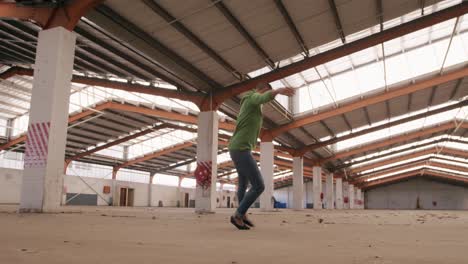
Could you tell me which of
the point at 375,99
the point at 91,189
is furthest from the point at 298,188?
the point at 91,189

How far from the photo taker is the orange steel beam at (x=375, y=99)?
1962 centimetres

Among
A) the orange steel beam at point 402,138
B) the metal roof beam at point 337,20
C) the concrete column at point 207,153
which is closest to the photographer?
the metal roof beam at point 337,20

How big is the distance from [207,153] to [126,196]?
2829cm

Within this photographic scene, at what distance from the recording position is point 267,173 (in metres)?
23.5

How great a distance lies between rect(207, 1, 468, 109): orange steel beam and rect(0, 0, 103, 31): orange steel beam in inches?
264

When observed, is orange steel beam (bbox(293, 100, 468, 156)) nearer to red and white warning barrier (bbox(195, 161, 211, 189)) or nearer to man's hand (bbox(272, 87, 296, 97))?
red and white warning barrier (bbox(195, 161, 211, 189))

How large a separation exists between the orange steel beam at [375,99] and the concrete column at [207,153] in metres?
7.77

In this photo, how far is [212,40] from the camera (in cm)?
1366

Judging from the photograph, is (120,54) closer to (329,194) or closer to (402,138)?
(402,138)

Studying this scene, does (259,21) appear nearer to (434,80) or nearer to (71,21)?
(71,21)

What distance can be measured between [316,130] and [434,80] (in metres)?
8.91

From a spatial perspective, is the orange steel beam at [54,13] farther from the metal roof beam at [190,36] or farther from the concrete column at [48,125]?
the metal roof beam at [190,36]

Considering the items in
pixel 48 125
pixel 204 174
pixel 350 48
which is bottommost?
pixel 204 174

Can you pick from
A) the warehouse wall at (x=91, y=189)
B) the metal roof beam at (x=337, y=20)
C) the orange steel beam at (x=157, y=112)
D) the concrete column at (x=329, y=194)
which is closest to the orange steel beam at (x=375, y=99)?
the orange steel beam at (x=157, y=112)
